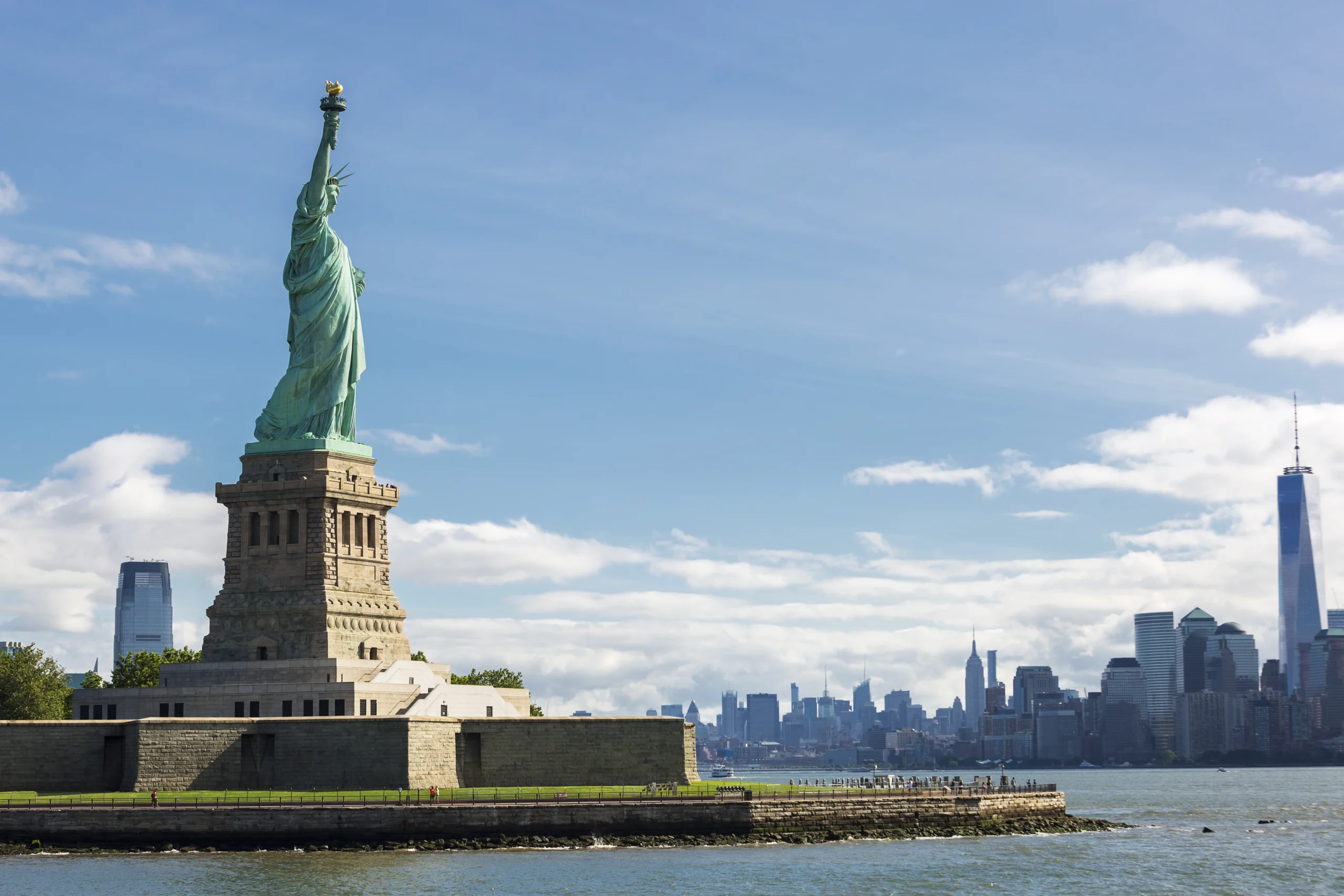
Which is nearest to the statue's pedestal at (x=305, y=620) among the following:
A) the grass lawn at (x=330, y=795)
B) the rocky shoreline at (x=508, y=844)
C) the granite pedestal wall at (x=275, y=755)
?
the granite pedestal wall at (x=275, y=755)

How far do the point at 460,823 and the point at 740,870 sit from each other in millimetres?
13148

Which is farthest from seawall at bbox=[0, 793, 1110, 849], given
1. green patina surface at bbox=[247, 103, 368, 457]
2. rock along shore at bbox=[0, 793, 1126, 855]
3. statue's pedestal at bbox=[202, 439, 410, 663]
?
green patina surface at bbox=[247, 103, 368, 457]

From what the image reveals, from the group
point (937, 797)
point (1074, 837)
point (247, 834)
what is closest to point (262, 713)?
point (247, 834)

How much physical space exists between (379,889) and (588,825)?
48.6 feet

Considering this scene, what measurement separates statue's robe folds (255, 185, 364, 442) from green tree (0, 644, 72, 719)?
84.0ft

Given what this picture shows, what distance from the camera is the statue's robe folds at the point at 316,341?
9412 cm

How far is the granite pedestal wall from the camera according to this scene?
80.8 meters

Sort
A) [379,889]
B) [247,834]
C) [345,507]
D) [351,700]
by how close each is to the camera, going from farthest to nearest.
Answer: [345,507]
[351,700]
[247,834]
[379,889]

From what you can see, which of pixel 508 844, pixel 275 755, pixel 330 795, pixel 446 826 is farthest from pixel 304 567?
pixel 508 844

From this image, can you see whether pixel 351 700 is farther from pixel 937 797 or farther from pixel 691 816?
pixel 937 797

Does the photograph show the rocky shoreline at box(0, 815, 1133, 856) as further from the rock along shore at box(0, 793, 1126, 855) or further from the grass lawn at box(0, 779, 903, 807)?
the grass lawn at box(0, 779, 903, 807)

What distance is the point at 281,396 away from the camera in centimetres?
9444

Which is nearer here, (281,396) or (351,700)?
(351,700)

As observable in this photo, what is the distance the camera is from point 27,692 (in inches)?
4237
